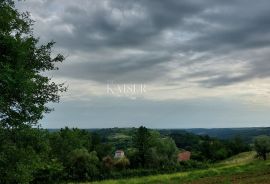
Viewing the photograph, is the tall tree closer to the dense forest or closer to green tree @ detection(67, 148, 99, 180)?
the dense forest

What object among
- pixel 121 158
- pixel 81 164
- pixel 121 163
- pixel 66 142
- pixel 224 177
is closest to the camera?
pixel 224 177

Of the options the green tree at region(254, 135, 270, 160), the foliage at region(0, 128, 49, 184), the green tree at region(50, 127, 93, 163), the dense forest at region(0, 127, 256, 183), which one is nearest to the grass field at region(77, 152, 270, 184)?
the dense forest at region(0, 127, 256, 183)

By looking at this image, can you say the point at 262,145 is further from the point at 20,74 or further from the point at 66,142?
the point at 20,74

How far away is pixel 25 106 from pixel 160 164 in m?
104

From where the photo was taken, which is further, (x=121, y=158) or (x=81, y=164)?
(x=121, y=158)

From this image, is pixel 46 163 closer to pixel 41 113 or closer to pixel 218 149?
pixel 41 113

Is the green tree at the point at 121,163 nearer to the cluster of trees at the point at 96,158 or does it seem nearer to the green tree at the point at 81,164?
the cluster of trees at the point at 96,158

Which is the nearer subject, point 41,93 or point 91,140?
point 41,93

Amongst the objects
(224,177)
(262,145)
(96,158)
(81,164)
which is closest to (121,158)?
(96,158)

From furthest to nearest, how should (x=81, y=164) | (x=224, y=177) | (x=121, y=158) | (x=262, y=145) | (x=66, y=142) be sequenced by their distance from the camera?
(x=66, y=142), (x=121, y=158), (x=81, y=164), (x=262, y=145), (x=224, y=177)

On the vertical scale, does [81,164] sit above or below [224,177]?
below

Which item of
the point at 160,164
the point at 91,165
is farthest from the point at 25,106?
the point at 160,164

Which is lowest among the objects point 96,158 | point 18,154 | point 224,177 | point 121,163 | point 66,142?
point 121,163

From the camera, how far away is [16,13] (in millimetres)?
24875
